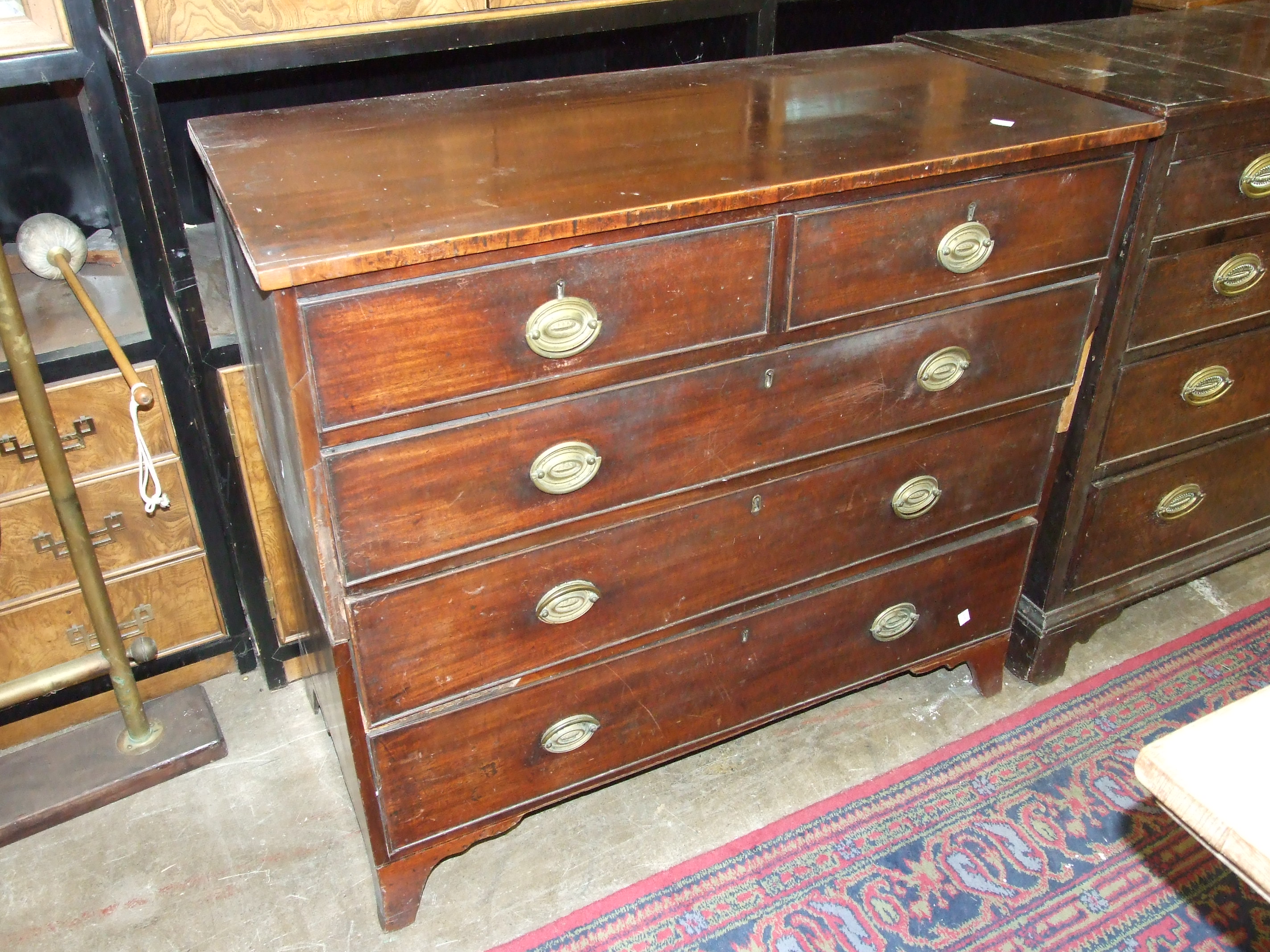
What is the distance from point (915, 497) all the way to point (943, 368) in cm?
23

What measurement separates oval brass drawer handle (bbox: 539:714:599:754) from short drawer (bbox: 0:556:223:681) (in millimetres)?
810

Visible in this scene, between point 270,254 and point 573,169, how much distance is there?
413 mm

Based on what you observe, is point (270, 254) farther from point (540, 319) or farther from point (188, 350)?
point (188, 350)

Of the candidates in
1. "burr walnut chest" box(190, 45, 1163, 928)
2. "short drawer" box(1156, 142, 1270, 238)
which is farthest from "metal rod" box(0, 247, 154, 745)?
"short drawer" box(1156, 142, 1270, 238)

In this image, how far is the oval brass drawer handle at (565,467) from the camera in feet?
4.46

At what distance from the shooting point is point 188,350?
1.76 m

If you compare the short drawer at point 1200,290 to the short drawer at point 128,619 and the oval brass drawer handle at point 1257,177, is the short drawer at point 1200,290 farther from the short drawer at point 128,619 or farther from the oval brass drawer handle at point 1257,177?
the short drawer at point 128,619

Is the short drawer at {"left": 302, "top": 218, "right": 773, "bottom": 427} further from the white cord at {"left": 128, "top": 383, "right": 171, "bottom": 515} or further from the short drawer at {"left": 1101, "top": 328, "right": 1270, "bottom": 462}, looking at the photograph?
the short drawer at {"left": 1101, "top": 328, "right": 1270, "bottom": 462}

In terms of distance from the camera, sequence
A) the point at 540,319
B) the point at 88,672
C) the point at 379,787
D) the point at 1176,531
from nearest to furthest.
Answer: the point at 540,319 < the point at 379,787 < the point at 88,672 < the point at 1176,531

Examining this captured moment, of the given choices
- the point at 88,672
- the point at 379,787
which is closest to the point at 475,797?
the point at 379,787

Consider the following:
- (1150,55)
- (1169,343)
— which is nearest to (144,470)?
(1169,343)

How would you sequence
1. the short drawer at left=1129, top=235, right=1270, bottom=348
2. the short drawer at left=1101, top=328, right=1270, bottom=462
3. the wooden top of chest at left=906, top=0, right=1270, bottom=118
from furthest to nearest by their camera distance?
the short drawer at left=1101, top=328, right=1270, bottom=462
the short drawer at left=1129, top=235, right=1270, bottom=348
the wooden top of chest at left=906, top=0, right=1270, bottom=118

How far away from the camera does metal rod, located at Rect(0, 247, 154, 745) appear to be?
153 centimetres

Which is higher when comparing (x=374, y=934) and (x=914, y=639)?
(x=914, y=639)
